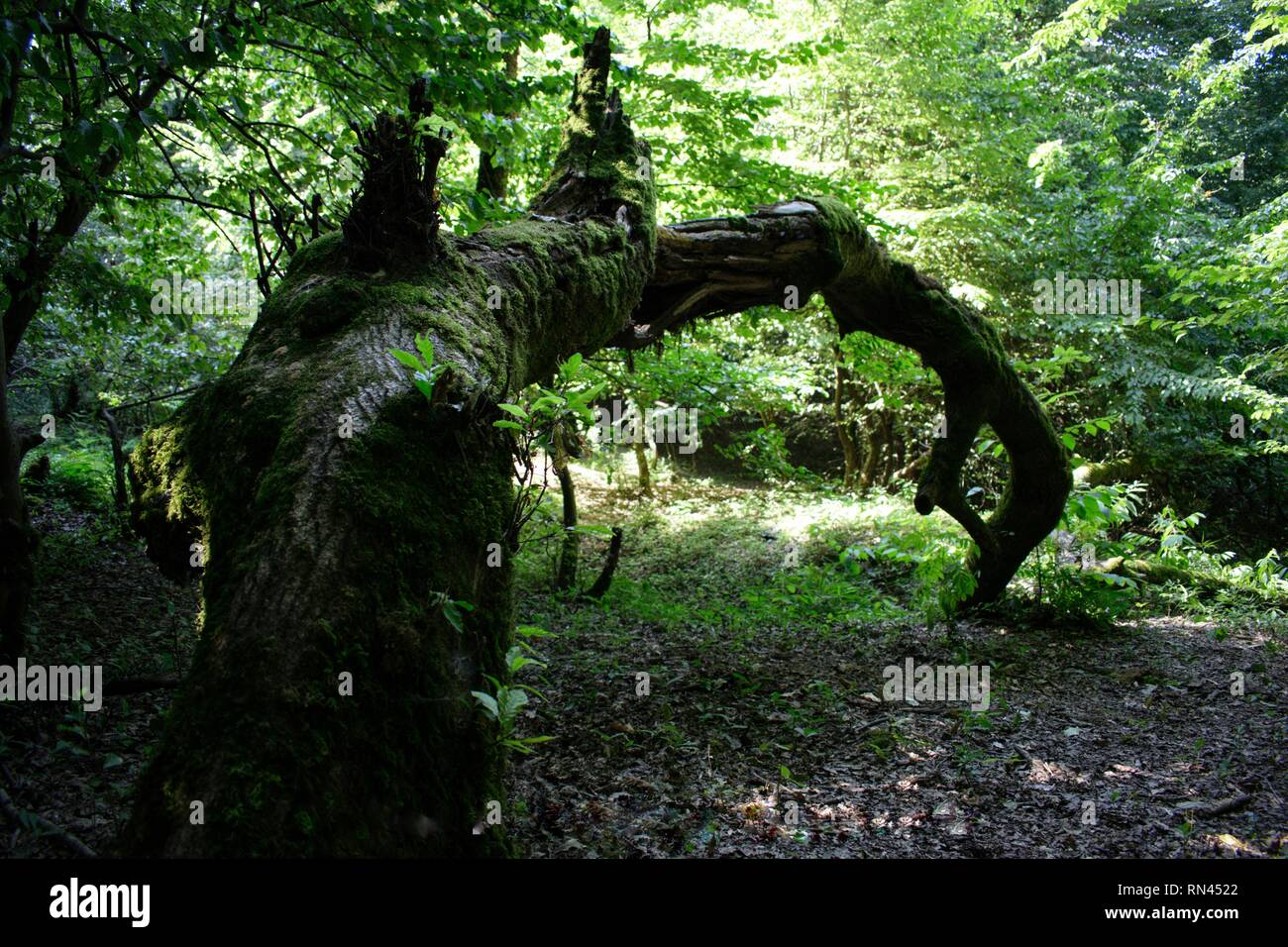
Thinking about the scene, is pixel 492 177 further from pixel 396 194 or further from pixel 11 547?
pixel 11 547

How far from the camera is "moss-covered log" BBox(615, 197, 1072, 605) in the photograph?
539cm

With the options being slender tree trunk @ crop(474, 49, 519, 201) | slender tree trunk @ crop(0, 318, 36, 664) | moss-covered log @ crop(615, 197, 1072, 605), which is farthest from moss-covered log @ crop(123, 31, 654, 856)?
slender tree trunk @ crop(474, 49, 519, 201)

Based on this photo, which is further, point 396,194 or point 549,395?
point 396,194

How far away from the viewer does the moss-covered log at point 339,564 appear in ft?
5.60

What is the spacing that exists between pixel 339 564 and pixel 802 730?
11.2 ft

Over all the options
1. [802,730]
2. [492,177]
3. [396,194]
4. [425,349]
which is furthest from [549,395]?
[492,177]

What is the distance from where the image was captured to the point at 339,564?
6.67ft

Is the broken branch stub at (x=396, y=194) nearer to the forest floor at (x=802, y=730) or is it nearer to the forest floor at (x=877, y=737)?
the forest floor at (x=802, y=730)

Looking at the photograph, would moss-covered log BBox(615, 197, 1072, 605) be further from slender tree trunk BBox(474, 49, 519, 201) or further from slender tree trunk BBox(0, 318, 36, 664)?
slender tree trunk BBox(0, 318, 36, 664)

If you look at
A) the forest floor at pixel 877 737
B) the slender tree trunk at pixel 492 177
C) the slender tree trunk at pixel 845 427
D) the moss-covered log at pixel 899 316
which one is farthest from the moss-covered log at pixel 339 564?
the slender tree trunk at pixel 845 427

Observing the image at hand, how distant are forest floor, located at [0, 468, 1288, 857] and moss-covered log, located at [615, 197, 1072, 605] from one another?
112cm

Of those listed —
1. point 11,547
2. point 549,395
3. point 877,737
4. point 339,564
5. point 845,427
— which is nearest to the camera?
point 339,564

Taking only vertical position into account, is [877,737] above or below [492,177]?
below
